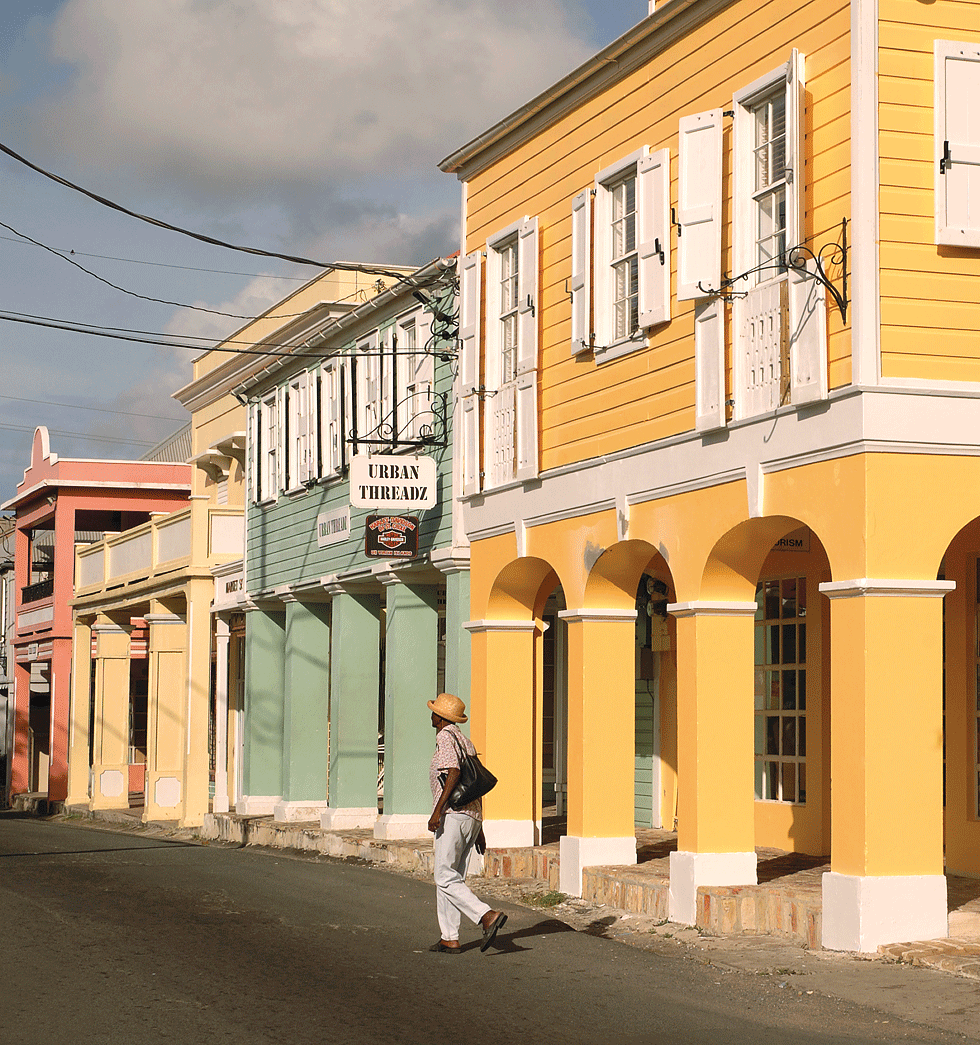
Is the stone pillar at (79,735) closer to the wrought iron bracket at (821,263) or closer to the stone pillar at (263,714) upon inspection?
the stone pillar at (263,714)

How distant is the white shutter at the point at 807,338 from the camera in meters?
11.1

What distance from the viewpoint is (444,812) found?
10.4m

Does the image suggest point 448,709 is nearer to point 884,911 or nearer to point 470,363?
point 884,911

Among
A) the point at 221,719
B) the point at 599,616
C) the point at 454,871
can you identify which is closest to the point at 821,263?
the point at 599,616

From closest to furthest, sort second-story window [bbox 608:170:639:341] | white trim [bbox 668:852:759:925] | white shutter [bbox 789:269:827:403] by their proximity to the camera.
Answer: white shutter [bbox 789:269:827:403]
white trim [bbox 668:852:759:925]
second-story window [bbox 608:170:639:341]

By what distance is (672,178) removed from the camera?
43.3 ft

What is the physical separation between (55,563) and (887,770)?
28.1 metres

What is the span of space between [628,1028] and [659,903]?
14.2 feet

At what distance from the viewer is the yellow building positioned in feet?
35.1

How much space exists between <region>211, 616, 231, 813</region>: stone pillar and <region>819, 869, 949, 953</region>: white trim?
1695cm

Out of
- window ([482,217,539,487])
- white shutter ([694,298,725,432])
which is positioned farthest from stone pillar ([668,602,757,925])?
window ([482,217,539,487])

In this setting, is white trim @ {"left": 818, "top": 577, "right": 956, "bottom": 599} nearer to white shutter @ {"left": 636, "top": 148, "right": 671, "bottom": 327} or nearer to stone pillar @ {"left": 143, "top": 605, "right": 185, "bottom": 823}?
white shutter @ {"left": 636, "top": 148, "right": 671, "bottom": 327}

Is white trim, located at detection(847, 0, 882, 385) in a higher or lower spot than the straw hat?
higher

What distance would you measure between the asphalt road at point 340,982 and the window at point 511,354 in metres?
4.32
